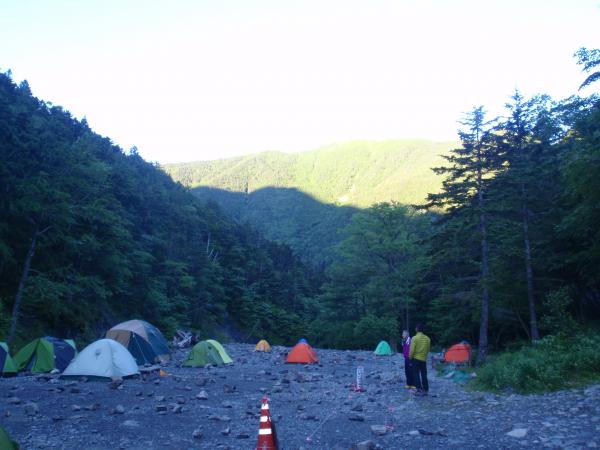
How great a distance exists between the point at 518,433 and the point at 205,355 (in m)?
15.8

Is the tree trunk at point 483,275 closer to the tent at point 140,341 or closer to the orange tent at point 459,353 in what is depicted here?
the orange tent at point 459,353

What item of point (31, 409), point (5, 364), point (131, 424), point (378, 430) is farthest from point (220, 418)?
point (5, 364)

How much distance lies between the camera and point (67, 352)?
1789 cm

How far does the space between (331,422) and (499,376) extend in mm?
4839

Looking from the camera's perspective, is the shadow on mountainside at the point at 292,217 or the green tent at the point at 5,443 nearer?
the green tent at the point at 5,443

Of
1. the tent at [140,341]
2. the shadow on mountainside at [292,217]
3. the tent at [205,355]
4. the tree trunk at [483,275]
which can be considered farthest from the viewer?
the shadow on mountainside at [292,217]

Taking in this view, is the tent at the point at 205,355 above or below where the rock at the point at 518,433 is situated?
below

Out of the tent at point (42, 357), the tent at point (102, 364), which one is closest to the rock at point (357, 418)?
the tent at point (102, 364)

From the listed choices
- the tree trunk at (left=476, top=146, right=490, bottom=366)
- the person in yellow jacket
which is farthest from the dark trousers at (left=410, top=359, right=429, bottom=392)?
the tree trunk at (left=476, top=146, right=490, bottom=366)

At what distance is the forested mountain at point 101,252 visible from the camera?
22.8m

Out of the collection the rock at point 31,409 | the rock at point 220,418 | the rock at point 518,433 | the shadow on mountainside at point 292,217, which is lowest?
the rock at point 220,418

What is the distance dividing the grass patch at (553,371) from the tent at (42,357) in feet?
46.1

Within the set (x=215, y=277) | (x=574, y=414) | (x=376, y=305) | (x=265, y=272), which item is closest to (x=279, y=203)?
(x=265, y=272)

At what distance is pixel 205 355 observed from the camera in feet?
69.0
